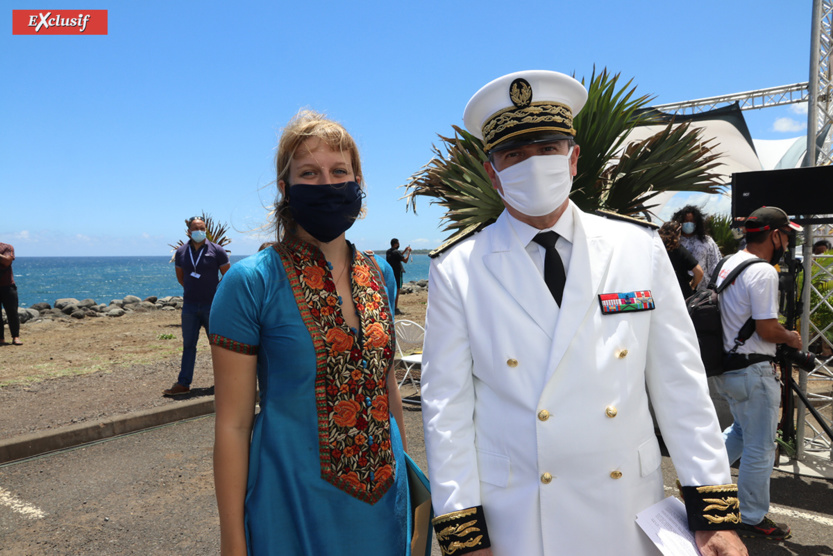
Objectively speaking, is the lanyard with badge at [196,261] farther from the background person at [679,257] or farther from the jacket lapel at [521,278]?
the jacket lapel at [521,278]

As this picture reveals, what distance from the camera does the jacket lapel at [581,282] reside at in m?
1.63

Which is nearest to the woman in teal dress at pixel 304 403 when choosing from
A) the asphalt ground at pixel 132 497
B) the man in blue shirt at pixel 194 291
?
the asphalt ground at pixel 132 497

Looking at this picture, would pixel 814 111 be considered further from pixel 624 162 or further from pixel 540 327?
pixel 540 327

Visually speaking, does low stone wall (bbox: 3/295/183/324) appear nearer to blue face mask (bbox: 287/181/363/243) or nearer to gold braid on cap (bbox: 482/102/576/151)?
blue face mask (bbox: 287/181/363/243)

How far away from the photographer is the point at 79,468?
4.81 metres

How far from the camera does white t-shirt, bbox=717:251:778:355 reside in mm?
3744

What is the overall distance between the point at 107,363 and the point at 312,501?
864cm

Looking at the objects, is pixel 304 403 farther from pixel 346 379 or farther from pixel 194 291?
pixel 194 291

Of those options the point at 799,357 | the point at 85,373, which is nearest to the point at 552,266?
the point at 799,357

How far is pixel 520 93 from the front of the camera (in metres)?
1.83

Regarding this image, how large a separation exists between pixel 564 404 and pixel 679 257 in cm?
593

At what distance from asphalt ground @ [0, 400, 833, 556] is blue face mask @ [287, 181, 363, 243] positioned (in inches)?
104

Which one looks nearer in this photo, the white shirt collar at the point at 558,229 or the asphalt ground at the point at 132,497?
the white shirt collar at the point at 558,229

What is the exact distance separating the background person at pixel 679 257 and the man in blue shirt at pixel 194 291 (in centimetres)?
558
